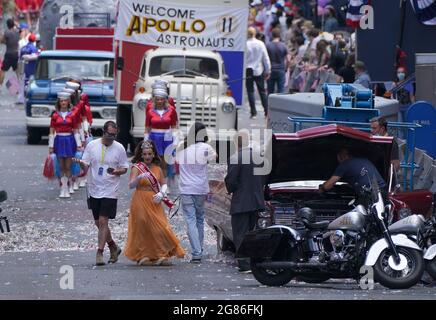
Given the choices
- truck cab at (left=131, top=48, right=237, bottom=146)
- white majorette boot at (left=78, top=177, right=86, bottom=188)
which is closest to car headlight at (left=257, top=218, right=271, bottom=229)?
white majorette boot at (left=78, top=177, right=86, bottom=188)

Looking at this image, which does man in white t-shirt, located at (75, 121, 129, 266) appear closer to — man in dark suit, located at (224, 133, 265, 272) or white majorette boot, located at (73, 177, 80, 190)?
man in dark suit, located at (224, 133, 265, 272)

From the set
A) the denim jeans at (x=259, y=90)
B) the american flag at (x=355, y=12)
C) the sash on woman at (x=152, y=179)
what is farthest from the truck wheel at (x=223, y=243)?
the denim jeans at (x=259, y=90)

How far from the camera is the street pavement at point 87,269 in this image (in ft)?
45.5

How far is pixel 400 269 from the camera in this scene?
46.3 ft

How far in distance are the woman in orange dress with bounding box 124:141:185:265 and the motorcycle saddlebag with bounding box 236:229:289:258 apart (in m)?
2.21

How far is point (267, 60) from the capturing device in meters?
34.5

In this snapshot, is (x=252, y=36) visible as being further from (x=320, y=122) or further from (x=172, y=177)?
(x=320, y=122)

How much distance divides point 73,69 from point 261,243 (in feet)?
54.9

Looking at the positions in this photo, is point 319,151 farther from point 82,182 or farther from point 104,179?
point 82,182

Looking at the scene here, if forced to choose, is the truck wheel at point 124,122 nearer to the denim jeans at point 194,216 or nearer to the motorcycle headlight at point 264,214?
the denim jeans at point 194,216

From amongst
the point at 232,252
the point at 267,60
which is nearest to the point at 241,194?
the point at 232,252

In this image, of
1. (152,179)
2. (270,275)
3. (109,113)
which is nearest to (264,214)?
(270,275)

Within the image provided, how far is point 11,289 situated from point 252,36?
68.8 feet

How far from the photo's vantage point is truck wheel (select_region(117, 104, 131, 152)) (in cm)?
2892
